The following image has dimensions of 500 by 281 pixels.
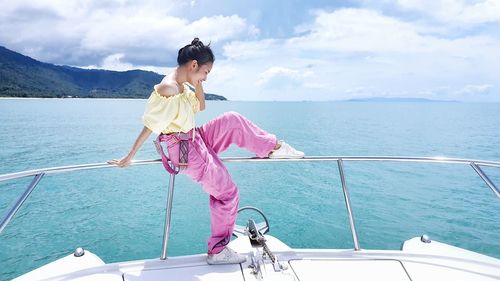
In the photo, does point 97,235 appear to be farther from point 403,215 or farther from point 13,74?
point 13,74

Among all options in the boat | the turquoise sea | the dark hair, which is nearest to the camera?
the boat

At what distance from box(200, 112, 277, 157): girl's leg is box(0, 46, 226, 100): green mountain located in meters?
84.2

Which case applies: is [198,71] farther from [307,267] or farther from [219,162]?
[307,267]

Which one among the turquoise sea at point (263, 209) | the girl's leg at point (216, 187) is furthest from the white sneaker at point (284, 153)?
the turquoise sea at point (263, 209)

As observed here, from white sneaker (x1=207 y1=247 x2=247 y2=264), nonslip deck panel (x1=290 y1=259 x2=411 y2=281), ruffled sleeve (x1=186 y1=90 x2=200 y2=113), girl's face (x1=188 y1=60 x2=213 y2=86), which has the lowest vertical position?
white sneaker (x1=207 y1=247 x2=247 y2=264)

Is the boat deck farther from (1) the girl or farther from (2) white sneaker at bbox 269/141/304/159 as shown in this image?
(2) white sneaker at bbox 269/141/304/159

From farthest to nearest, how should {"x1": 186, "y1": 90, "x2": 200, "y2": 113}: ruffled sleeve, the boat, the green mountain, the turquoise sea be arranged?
the green mountain, the turquoise sea, {"x1": 186, "y1": 90, "x2": 200, "y2": 113}: ruffled sleeve, the boat

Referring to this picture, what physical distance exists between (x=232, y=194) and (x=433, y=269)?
4.26 feet

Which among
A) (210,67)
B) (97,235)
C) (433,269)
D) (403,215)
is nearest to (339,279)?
(433,269)

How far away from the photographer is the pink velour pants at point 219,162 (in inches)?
84.4

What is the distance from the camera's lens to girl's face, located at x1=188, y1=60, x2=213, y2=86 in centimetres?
213

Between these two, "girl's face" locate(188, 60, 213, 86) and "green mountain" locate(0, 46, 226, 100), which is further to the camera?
"green mountain" locate(0, 46, 226, 100)

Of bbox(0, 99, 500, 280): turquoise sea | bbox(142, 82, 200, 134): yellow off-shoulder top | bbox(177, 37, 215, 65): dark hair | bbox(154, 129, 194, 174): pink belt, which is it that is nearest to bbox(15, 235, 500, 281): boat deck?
bbox(154, 129, 194, 174): pink belt

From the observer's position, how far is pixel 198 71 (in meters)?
2.15
